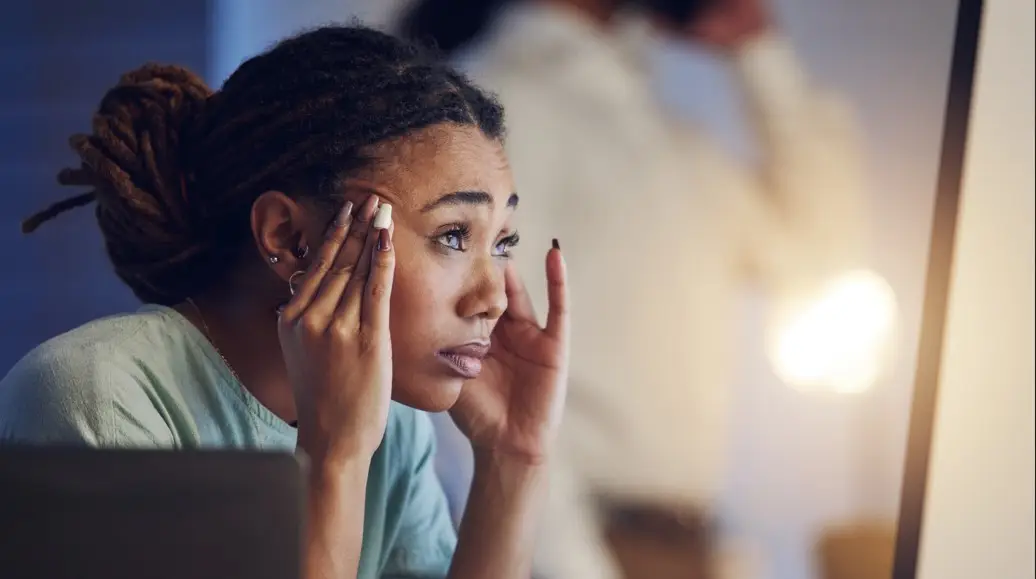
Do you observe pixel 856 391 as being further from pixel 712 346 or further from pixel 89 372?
pixel 89 372

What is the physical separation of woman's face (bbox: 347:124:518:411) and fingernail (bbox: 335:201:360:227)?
25 mm

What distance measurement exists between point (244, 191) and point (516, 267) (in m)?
0.30

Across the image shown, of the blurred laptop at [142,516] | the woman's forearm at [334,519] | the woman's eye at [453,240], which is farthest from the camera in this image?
the woman's eye at [453,240]

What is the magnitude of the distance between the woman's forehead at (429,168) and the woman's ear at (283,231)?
0.23 ft

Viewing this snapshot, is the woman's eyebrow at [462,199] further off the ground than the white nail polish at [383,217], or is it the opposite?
the woman's eyebrow at [462,199]

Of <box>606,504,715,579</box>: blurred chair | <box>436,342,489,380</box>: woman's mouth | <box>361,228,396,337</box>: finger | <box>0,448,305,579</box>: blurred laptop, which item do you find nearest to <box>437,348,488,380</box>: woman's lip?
<box>436,342,489,380</box>: woman's mouth

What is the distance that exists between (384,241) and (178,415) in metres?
0.24

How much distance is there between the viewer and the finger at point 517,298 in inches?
39.9

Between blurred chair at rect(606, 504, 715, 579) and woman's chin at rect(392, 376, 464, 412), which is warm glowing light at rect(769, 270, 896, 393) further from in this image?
woman's chin at rect(392, 376, 464, 412)

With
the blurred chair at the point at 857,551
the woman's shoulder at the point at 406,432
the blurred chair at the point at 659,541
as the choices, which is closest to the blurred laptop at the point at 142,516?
the woman's shoulder at the point at 406,432

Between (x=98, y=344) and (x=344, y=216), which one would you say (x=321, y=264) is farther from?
(x=98, y=344)

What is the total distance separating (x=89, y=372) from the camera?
0.78 m

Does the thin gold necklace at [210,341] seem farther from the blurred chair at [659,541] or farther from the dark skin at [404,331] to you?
the blurred chair at [659,541]

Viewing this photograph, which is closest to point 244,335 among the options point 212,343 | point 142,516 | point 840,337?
point 212,343
